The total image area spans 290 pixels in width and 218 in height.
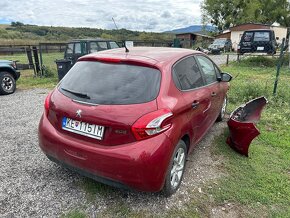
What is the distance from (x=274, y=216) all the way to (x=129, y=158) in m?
1.73

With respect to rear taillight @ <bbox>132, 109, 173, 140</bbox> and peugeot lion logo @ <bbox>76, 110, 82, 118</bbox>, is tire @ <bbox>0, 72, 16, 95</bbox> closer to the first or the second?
peugeot lion logo @ <bbox>76, 110, 82, 118</bbox>

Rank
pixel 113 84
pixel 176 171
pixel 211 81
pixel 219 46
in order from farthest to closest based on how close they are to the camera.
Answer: pixel 219 46, pixel 211 81, pixel 176 171, pixel 113 84

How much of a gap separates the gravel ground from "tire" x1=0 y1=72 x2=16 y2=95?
427cm

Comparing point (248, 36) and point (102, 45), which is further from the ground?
point (248, 36)

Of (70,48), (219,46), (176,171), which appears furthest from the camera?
(219,46)

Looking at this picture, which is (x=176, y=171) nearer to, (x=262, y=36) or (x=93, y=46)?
(x=93, y=46)

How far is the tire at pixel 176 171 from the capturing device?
9.10 ft

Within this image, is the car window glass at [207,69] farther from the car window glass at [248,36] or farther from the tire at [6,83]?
the car window glass at [248,36]

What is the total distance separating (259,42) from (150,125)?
52.3ft

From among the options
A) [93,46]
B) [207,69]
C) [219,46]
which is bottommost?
[219,46]

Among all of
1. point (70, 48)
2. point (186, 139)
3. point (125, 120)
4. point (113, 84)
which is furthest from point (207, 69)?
point (70, 48)

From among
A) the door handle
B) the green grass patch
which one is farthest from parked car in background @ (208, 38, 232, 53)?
the door handle

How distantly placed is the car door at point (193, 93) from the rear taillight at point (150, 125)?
555mm

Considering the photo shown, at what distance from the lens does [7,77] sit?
8250 mm
